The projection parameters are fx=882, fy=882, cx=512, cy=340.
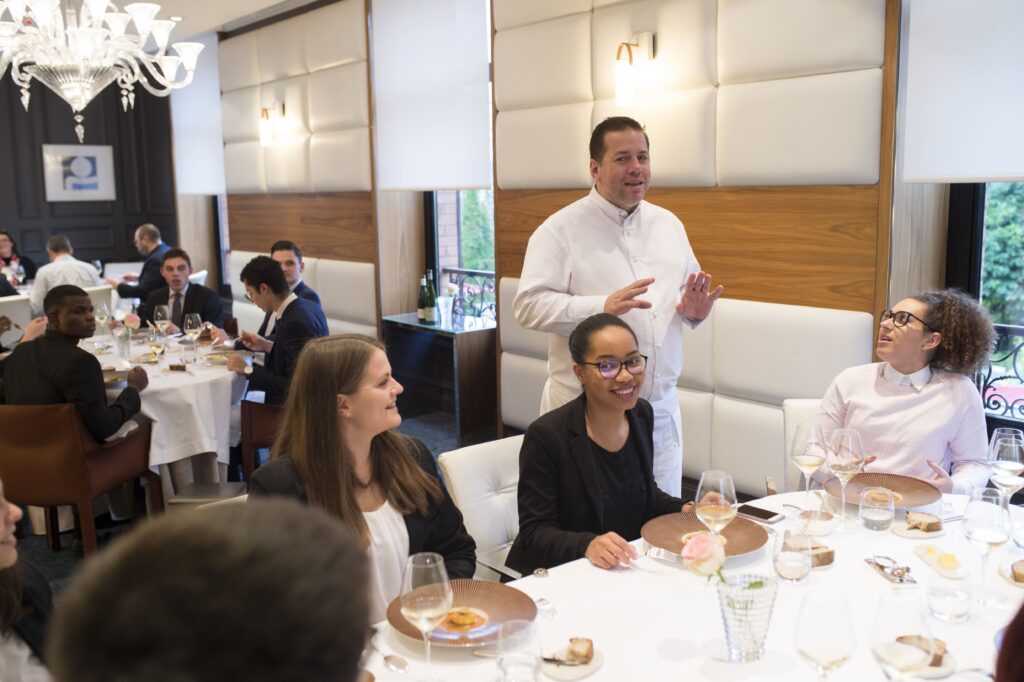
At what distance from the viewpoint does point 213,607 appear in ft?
1.85

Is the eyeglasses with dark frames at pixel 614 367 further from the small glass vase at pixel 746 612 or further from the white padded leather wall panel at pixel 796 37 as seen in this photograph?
the white padded leather wall panel at pixel 796 37

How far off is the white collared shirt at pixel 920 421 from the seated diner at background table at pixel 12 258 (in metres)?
8.69

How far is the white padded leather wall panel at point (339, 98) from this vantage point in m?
6.71

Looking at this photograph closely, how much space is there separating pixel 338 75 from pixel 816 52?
4216mm

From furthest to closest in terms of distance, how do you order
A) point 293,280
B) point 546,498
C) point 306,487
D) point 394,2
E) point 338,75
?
point 338,75 → point 394,2 → point 293,280 → point 546,498 → point 306,487

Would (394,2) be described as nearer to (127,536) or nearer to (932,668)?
(932,668)

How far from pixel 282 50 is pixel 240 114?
3.47 feet

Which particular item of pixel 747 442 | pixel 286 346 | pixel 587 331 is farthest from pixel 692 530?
pixel 286 346

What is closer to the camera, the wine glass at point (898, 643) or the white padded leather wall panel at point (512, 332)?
the wine glass at point (898, 643)

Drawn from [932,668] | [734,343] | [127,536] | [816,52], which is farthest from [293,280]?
[127,536]

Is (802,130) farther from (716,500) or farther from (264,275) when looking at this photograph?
(264,275)

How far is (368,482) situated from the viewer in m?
2.25

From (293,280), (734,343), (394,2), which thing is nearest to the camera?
(734,343)

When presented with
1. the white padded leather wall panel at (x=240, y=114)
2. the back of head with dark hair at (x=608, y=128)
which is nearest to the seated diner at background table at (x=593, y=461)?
the back of head with dark hair at (x=608, y=128)
